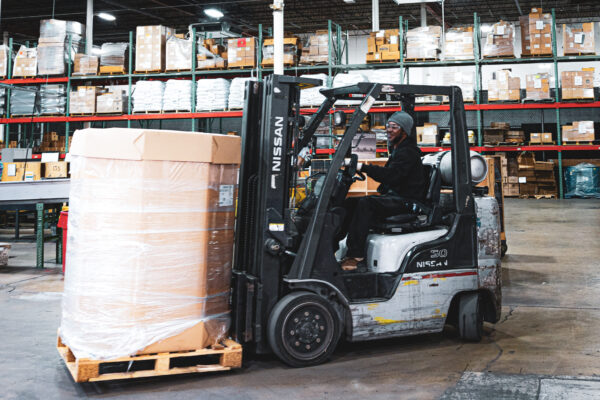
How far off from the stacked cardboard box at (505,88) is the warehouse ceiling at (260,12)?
689 cm

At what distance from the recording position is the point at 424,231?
13.4 feet

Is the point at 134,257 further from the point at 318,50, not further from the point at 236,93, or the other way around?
the point at 318,50

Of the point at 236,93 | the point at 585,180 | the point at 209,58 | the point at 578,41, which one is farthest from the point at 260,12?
the point at 585,180

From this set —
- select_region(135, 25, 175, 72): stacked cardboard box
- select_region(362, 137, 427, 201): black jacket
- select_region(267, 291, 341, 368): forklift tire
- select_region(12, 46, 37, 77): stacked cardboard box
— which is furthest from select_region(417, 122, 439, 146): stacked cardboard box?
select_region(267, 291, 341, 368): forklift tire

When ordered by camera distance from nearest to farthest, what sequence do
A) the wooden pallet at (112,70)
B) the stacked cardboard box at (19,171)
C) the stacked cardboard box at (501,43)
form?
the stacked cardboard box at (19,171) < the stacked cardboard box at (501,43) < the wooden pallet at (112,70)

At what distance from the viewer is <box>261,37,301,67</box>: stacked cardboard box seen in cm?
1384

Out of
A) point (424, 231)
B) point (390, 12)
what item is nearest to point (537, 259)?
point (424, 231)

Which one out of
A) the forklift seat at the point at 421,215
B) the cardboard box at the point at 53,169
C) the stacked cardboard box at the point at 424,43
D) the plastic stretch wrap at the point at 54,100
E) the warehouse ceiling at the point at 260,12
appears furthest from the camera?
the warehouse ceiling at the point at 260,12

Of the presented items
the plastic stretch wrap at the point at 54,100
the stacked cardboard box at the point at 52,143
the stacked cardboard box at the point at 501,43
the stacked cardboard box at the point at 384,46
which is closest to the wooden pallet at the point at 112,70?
the plastic stretch wrap at the point at 54,100

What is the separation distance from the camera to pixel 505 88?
14.2m

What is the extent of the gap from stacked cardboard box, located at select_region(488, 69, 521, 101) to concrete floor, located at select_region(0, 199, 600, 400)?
9.14 m

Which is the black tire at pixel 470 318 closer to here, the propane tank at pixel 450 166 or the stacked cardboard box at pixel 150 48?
the propane tank at pixel 450 166

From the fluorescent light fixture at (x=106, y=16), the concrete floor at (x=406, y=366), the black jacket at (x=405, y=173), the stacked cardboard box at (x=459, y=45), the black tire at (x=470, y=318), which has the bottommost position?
the concrete floor at (x=406, y=366)

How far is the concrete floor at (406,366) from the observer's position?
3141 millimetres
